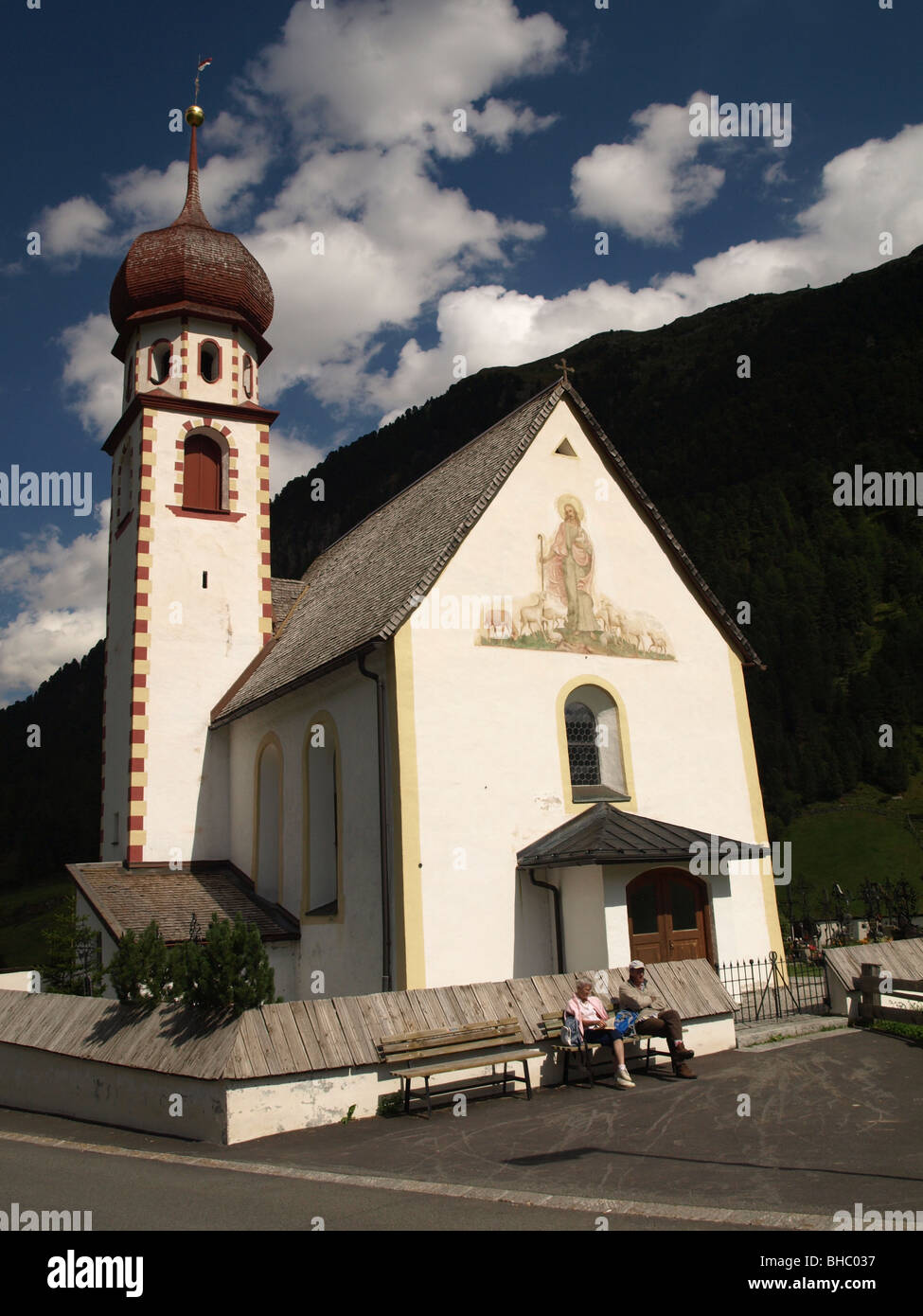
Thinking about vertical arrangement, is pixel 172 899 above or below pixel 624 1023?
above

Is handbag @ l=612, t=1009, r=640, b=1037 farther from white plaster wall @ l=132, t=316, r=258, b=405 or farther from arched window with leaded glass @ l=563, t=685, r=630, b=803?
white plaster wall @ l=132, t=316, r=258, b=405

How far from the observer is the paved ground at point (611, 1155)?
6902 mm

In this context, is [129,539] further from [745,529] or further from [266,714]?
[745,529]

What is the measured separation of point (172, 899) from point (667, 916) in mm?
9693

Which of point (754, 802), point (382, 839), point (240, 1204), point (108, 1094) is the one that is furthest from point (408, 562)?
point (240, 1204)

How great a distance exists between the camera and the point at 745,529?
121 meters

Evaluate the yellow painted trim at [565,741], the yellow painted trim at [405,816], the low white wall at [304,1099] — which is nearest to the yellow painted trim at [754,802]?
the yellow painted trim at [565,741]

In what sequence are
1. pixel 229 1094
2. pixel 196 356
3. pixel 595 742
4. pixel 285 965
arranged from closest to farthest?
pixel 229 1094 → pixel 595 742 → pixel 285 965 → pixel 196 356

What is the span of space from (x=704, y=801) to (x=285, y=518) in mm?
147957

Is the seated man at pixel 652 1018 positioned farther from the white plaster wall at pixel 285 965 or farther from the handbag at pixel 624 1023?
the white plaster wall at pixel 285 965

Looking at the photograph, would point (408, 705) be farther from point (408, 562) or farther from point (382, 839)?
point (408, 562)

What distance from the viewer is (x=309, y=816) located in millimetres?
18766

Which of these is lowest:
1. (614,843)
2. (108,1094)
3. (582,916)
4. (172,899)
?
(108,1094)

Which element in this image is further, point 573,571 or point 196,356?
point 196,356
